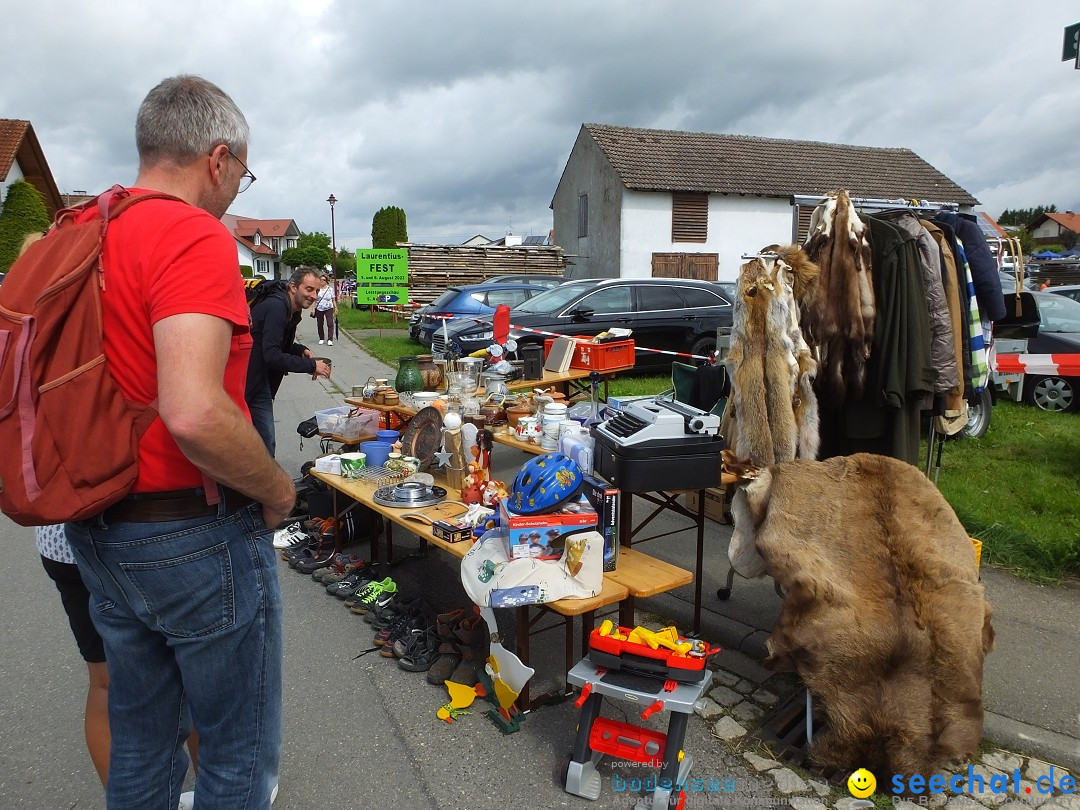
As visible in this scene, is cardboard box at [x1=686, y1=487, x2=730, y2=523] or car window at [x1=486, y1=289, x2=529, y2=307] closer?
cardboard box at [x1=686, y1=487, x2=730, y2=523]

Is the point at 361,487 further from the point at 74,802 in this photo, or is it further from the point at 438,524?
the point at 74,802

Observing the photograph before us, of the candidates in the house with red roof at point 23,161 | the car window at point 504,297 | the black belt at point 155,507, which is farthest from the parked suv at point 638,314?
the house with red roof at point 23,161

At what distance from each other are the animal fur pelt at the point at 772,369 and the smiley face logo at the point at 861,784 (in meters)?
1.65

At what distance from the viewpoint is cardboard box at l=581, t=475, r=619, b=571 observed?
10.5ft

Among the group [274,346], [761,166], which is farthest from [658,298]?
[761,166]

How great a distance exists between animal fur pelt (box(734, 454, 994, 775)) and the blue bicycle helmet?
846 mm

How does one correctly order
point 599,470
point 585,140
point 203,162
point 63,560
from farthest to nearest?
point 585,140 → point 599,470 → point 63,560 → point 203,162

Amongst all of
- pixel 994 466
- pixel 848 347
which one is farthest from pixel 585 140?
pixel 848 347

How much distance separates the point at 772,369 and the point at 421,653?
93.4 inches

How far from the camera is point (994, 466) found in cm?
670

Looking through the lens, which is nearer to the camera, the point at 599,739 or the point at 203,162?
the point at 203,162

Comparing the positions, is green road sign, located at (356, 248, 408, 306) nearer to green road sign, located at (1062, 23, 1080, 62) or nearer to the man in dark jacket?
the man in dark jacket

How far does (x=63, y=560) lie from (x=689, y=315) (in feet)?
36.7

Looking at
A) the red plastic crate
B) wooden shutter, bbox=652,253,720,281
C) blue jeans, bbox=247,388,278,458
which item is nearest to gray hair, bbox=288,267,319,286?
blue jeans, bbox=247,388,278,458
